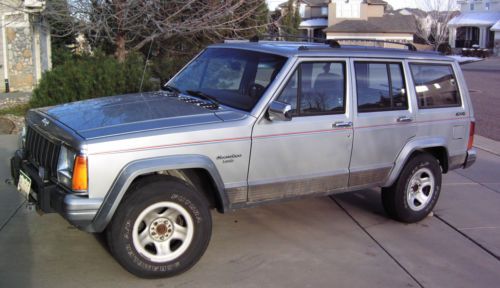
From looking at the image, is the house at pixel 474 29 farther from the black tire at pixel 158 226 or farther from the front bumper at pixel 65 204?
the front bumper at pixel 65 204

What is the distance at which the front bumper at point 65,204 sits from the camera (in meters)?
4.02

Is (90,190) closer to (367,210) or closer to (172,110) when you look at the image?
(172,110)

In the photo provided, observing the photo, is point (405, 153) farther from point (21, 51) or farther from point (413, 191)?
point (21, 51)

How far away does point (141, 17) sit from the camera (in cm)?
1199

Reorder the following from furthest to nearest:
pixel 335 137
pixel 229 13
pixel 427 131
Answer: pixel 229 13 < pixel 427 131 < pixel 335 137

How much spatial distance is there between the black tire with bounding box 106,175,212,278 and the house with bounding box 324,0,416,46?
167 ft

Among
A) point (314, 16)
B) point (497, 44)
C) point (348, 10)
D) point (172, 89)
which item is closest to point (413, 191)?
point (172, 89)

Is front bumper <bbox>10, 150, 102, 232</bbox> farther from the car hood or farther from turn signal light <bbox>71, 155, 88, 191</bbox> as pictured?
the car hood

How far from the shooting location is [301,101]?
505 centimetres

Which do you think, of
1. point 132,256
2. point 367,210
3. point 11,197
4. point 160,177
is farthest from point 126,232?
point 367,210

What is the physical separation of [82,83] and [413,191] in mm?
6202

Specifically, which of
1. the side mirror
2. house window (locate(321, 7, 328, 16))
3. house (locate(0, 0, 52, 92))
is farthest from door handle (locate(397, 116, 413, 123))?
house window (locate(321, 7, 328, 16))

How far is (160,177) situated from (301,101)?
4.85 feet

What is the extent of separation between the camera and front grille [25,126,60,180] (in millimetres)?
4320
